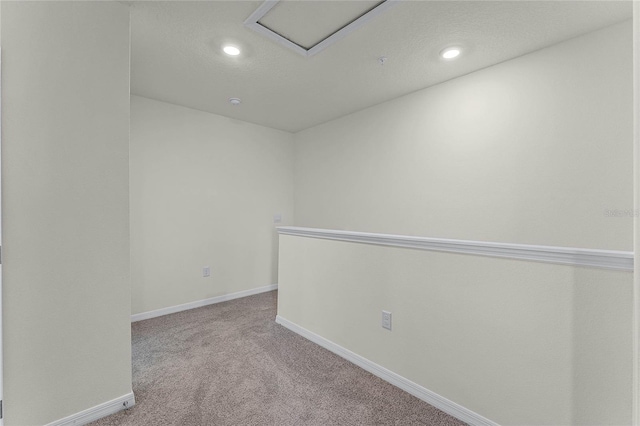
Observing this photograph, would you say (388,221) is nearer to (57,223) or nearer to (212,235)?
(212,235)

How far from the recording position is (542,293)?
1.36 m

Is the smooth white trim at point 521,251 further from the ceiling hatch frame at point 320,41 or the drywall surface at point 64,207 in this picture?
the drywall surface at point 64,207

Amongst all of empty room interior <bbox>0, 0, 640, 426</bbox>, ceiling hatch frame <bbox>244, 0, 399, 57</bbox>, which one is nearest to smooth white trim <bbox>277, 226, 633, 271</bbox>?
empty room interior <bbox>0, 0, 640, 426</bbox>

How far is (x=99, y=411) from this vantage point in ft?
5.33

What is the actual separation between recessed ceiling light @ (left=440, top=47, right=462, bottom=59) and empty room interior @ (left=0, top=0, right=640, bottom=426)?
0.04m

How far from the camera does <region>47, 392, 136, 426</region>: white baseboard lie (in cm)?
153

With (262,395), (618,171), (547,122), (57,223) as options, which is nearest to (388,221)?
(547,122)

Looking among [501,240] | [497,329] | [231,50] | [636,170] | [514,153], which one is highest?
[231,50]

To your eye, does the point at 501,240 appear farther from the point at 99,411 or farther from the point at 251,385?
the point at 99,411

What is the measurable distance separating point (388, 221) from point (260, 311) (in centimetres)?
191

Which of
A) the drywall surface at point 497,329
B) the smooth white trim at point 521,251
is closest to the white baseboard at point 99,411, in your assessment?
the drywall surface at point 497,329

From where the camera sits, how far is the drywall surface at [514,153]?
1906mm

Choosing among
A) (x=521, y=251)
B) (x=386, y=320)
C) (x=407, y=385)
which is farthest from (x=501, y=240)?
(x=407, y=385)

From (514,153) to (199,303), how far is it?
12.5 ft
